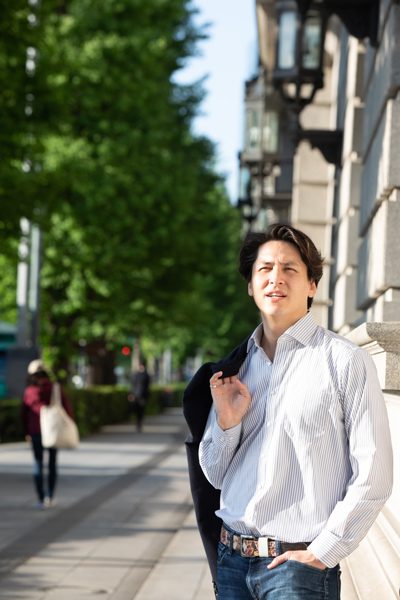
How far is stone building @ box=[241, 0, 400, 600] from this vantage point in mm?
5450

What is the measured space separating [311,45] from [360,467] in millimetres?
9702

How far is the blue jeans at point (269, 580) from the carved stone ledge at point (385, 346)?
1.16 m

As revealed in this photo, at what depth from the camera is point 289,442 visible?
11.7ft

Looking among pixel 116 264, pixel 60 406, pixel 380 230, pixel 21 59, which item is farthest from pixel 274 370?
pixel 116 264

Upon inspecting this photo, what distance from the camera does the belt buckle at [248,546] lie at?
141 inches

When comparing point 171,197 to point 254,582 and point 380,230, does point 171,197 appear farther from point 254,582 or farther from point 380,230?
point 254,582

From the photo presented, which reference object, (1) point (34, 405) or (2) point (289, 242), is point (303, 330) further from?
(1) point (34, 405)

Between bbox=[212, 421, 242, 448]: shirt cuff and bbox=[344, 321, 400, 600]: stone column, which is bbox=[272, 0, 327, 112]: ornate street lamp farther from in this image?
bbox=[212, 421, 242, 448]: shirt cuff

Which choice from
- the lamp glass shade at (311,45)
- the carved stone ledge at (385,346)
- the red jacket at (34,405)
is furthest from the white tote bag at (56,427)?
the carved stone ledge at (385,346)

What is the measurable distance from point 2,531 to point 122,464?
10094 mm

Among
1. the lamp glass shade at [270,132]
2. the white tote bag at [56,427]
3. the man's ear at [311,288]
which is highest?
the lamp glass shade at [270,132]

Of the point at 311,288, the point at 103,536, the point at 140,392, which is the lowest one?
the point at 140,392

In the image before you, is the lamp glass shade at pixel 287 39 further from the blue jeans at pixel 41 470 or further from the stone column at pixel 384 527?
the stone column at pixel 384 527

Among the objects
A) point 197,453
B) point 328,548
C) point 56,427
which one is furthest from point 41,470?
point 328,548
